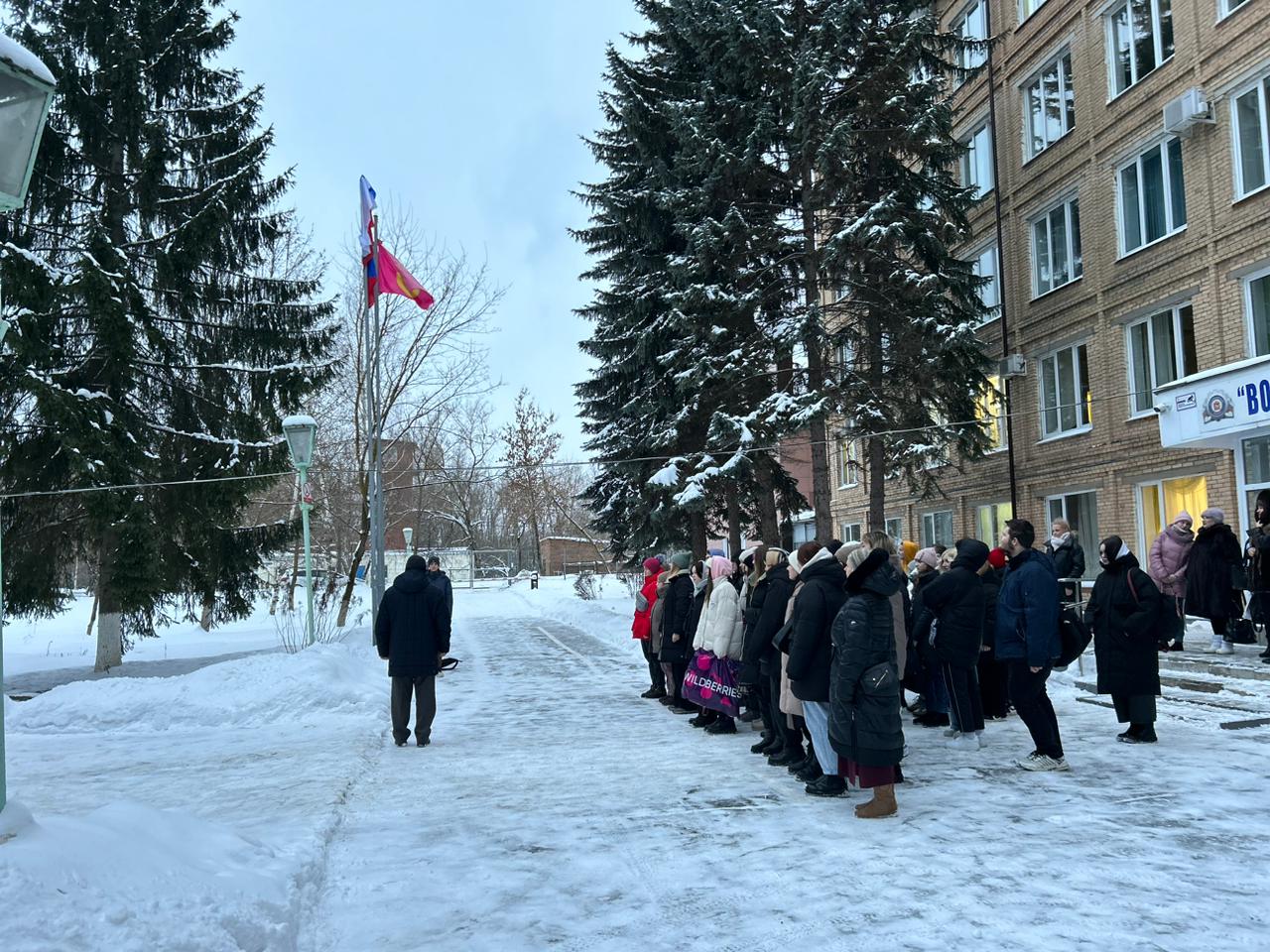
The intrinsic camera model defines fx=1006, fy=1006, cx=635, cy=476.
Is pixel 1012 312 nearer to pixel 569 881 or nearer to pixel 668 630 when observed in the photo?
pixel 668 630

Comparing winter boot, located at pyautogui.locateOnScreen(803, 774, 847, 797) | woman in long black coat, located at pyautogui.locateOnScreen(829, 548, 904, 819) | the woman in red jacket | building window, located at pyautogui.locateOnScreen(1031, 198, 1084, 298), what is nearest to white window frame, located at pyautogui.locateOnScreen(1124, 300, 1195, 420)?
building window, located at pyautogui.locateOnScreen(1031, 198, 1084, 298)

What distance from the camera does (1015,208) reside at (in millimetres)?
24125

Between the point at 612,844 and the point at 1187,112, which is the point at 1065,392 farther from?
the point at 612,844

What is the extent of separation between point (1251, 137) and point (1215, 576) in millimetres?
8382

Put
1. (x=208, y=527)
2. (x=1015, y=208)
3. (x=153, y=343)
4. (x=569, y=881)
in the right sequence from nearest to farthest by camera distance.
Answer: (x=569, y=881) < (x=153, y=343) < (x=208, y=527) < (x=1015, y=208)

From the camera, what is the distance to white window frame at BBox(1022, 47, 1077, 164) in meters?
22.2

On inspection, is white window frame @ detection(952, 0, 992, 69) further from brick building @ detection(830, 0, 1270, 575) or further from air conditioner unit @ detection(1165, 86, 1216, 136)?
air conditioner unit @ detection(1165, 86, 1216, 136)

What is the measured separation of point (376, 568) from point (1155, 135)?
17.3 m

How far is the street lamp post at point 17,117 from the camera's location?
4305mm

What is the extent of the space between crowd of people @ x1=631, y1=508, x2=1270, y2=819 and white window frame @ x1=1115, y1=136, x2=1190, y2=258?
857cm

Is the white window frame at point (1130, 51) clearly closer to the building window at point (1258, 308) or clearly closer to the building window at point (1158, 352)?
the building window at point (1158, 352)

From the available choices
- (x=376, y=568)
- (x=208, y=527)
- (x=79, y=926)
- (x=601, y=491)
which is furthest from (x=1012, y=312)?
(x=79, y=926)

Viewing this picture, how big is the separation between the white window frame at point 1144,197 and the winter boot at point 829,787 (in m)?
14.9

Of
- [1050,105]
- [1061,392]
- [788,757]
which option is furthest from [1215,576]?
[1050,105]
